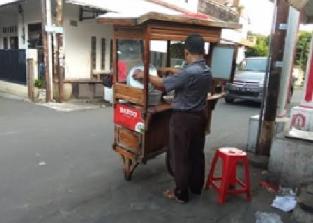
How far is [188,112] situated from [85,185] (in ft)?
5.79

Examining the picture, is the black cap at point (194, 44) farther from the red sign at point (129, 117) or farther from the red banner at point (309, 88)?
the red banner at point (309, 88)

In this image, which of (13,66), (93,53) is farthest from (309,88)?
(13,66)

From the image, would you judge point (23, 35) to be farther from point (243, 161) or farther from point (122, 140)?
point (243, 161)

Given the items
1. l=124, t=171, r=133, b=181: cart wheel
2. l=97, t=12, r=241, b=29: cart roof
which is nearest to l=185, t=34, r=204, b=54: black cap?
l=97, t=12, r=241, b=29: cart roof

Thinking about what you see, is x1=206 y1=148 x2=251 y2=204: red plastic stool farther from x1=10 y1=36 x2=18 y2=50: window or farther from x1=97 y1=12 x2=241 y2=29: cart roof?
x1=10 y1=36 x2=18 y2=50: window

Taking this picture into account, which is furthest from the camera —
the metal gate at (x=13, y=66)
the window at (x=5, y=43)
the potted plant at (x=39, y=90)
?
the window at (x=5, y=43)

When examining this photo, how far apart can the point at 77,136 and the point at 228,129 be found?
11.6 ft

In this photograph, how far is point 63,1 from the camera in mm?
11859

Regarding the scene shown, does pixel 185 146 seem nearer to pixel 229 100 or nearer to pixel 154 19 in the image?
pixel 154 19

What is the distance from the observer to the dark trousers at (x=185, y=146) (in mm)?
4211

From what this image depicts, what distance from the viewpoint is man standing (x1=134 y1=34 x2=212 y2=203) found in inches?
160

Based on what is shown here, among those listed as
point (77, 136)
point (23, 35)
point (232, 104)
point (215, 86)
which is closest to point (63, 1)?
point (23, 35)

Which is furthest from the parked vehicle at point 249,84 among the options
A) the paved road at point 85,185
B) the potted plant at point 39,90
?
the potted plant at point 39,90

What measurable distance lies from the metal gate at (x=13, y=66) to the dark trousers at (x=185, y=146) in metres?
9.92
